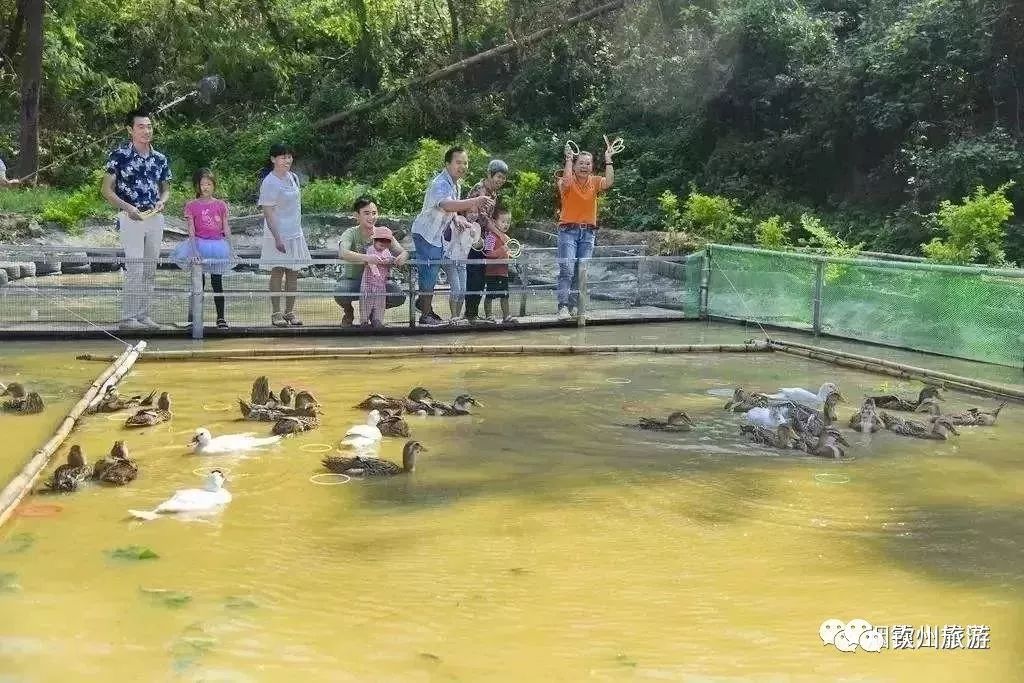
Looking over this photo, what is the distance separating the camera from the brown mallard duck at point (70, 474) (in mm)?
6539

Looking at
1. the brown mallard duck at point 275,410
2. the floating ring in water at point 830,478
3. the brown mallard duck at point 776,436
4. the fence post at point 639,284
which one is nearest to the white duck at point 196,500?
the brown mallard duck at point 275,410

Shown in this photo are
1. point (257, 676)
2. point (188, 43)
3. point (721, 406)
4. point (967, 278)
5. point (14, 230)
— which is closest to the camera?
point (257, 676)

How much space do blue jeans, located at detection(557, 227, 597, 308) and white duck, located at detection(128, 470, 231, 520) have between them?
7.87 meters

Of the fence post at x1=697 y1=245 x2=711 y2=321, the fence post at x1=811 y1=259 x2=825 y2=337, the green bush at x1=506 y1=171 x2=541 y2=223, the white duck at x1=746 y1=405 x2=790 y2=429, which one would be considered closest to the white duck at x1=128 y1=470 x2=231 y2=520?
the white duck at x1=746 y1=405 x2=790 y2=429

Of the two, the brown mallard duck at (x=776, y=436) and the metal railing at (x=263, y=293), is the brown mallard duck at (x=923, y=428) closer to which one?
the brown mallard duck at (x=776, y=436)

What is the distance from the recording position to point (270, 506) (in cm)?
645

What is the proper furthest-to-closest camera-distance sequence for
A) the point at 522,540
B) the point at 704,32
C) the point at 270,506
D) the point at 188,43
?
the point at 188,43 < the point at 704,32 < the point at 270,506 < the point at 522,540

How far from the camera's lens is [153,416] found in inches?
325

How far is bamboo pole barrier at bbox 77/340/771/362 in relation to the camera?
1100 centimetres

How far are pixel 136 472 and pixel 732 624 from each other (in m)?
3.51

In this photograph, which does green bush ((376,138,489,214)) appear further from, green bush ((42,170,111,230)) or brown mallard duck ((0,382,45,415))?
brown mallard duck ((0,382,45,415))

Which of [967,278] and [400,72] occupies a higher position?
[400,72]

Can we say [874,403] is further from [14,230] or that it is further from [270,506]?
[14,230]

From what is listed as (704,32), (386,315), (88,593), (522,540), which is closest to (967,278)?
(386,315)
